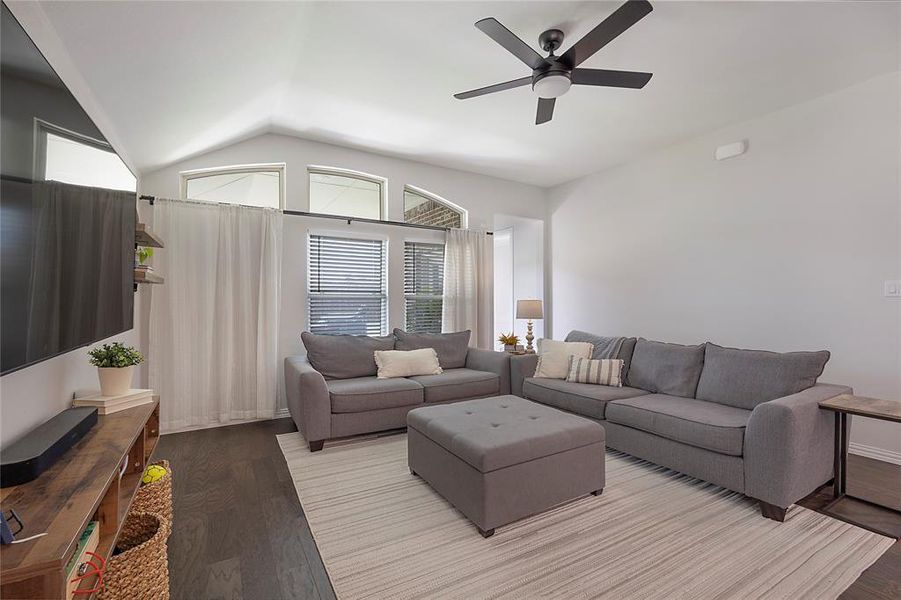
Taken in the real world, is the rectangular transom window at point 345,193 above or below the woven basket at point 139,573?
above

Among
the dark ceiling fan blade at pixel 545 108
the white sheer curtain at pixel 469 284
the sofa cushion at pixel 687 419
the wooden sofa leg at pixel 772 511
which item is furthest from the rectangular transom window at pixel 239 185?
the wooden sofa leg at pixel 772 511

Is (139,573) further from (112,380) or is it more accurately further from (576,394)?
(576,394)

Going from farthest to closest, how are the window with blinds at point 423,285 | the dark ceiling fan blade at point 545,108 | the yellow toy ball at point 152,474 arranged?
the window with blinds at point 423,285 → the dark ceiling fan blade at point 545,108 → the yellow toy ball at point 152,474

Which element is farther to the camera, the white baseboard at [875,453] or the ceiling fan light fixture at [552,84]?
the white baseboard at [875,453]

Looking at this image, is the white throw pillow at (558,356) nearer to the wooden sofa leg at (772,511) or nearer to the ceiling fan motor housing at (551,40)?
the wooden sofa leg at (772,511)

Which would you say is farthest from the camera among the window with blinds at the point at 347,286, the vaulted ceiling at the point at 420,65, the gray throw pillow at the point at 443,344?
the window with blinds at the point at 347,286

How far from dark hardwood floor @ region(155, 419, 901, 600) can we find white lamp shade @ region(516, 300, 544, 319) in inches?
109

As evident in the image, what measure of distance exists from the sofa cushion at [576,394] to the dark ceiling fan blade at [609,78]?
84.6 inches

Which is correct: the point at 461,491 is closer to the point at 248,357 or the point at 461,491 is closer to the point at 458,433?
the point at 458,433

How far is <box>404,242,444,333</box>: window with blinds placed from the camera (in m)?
4.80

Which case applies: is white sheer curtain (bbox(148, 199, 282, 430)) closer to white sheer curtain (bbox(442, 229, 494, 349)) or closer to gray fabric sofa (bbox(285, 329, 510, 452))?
gray fabric sofa (bbox(285, 329, 510, 452))

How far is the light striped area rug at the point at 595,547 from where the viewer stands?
1.61 meters

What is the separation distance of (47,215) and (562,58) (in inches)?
94.0

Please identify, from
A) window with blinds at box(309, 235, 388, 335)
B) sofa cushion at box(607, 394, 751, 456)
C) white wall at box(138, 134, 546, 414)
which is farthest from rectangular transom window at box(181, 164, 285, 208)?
sofa cushion at box(607, 394, 751, 456)
